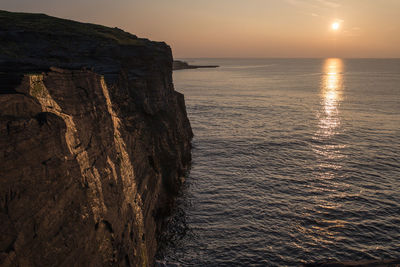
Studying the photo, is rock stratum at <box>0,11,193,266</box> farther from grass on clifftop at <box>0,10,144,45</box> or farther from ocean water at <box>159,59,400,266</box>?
ocean water at <box>159,59,400,266</box>

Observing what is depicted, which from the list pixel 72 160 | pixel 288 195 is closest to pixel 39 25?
pixel 72 160

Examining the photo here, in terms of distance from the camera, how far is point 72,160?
1335 centimetres

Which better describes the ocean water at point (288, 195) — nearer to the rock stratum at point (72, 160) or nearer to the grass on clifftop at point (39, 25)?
the rock stratum at point (72, 160)

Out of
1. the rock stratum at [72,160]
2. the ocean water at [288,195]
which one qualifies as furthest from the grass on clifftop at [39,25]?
the ocean water at [288,195]

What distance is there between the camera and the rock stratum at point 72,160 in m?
10.2

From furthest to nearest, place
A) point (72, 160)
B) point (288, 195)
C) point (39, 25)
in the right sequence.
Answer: point (39, 25), point (288, 195), point (72, 160)

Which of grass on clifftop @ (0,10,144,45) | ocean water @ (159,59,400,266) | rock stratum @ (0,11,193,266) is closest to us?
rock stratum @ (0,11,193,266)

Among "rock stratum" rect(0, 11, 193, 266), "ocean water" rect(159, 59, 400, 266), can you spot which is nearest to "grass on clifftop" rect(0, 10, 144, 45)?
"rock stratum" rect(0, 11, 193, 266)

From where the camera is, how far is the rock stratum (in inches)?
401

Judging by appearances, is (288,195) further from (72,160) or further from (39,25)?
(39,25)

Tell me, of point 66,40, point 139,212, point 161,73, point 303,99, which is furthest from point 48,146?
point 303,99

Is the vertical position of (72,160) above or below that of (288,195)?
above

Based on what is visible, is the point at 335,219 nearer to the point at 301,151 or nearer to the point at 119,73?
the point at 301,151

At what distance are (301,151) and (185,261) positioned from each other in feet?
103
